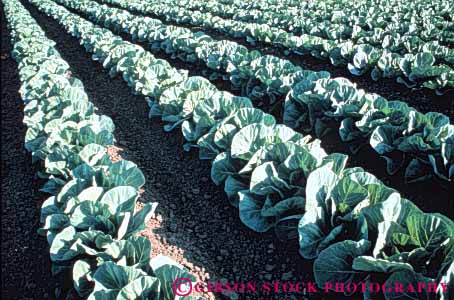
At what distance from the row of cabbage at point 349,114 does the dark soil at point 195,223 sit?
1.84ft

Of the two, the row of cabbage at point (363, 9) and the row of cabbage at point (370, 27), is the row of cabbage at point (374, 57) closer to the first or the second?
the row of cabbage at point (370, 27)

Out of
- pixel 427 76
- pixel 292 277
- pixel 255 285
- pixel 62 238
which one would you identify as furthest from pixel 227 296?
pixel 427 76

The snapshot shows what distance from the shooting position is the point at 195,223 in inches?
156

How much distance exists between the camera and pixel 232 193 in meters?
3.81

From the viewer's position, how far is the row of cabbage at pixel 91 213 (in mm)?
2652

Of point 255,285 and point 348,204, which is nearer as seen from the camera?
point 348,204

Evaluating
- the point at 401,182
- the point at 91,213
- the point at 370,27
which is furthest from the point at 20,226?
the point at 370,27

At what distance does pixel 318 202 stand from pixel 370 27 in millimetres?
8340

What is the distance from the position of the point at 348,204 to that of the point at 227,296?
1182mm

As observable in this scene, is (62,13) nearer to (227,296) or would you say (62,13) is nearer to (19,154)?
(19,154)

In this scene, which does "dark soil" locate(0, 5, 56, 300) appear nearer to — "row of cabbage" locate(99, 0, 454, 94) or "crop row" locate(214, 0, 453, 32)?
"row of cabbage" locate(99, 0, 454, 94)

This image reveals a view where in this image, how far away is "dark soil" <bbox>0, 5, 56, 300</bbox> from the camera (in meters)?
3.41

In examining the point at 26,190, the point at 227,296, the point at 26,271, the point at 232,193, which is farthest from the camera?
the point at 26,190

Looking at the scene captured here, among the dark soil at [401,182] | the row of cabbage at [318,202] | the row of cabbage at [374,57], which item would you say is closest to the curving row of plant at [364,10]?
the row of cabbage at [374,57]
